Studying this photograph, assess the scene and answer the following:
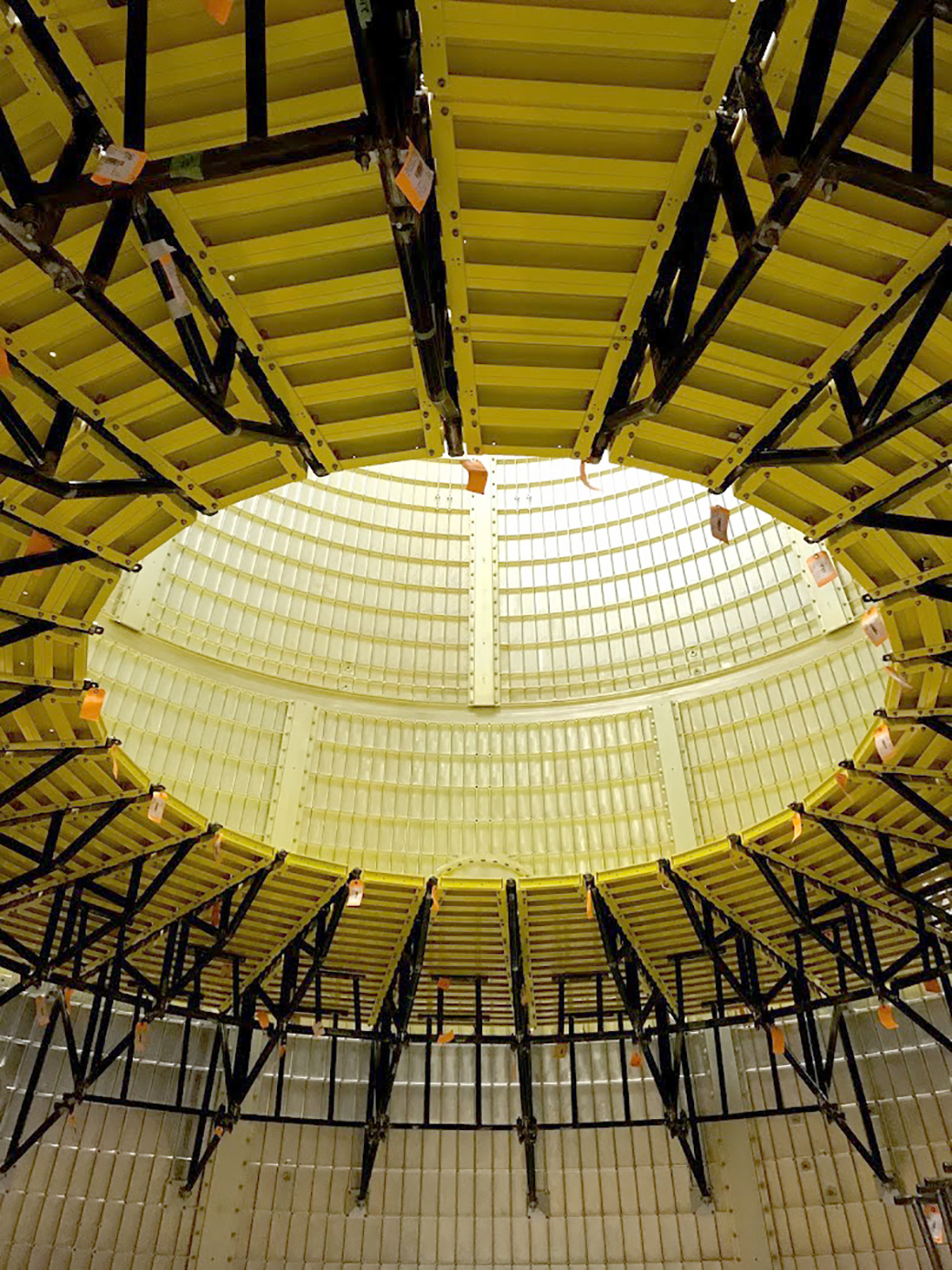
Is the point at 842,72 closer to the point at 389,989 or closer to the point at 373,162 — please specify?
the point at 373,162

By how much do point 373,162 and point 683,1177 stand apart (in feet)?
88.5

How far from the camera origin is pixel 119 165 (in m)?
6.61

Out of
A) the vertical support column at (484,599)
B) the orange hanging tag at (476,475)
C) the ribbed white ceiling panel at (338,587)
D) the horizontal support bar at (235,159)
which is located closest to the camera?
the horizontal support bar at (235,159)

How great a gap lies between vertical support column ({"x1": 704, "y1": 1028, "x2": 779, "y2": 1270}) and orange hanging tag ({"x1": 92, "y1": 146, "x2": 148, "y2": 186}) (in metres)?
24.9

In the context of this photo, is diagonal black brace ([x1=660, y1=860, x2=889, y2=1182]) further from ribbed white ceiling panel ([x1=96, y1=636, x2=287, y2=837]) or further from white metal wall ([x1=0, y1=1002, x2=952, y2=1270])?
ribbed white ceiling panel ([x1=96, y1=636, x2=287, y2=837])

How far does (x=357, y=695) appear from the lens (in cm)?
2620

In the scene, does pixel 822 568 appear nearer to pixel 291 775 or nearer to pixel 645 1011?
pixel 645 1011

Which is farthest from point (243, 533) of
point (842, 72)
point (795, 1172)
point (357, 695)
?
point (795, 1172)

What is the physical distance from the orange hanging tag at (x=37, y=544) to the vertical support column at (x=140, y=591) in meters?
10.9

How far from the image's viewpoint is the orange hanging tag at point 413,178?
6855 mm

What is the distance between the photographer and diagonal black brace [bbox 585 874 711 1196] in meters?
20.3

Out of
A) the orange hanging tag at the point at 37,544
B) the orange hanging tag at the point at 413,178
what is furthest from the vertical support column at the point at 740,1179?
the orange hanging tag at the point at 413,178

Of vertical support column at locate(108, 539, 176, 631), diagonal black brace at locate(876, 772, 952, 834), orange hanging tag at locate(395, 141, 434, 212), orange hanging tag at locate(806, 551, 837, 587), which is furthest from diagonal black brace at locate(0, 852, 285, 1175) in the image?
orange hanging tag at locate(395, 141, 434, 212)

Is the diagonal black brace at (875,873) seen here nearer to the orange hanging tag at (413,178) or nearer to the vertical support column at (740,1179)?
the vertical support column at (740,1179)
